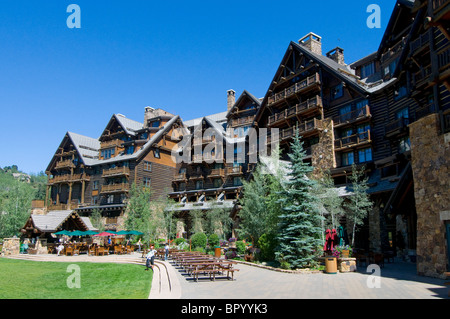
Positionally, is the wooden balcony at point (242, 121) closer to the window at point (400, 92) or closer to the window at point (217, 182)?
the window at point (217, 182)

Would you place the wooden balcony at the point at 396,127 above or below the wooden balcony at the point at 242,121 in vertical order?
below

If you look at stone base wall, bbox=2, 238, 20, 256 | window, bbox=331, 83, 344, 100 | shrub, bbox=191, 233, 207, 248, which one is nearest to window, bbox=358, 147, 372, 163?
window, bbox=331, 83, 344, 100

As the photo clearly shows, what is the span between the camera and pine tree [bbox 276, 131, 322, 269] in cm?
1841

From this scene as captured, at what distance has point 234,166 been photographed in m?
44.6

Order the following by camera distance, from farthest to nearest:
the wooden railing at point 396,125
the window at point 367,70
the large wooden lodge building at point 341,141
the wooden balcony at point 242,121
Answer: the wooden balcony at point 242,121
the window at point 367,70
the wooden railing at point 396,125
the large wooden lodge building at point 341,141

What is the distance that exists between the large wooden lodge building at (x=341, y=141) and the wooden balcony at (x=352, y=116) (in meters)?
0.10

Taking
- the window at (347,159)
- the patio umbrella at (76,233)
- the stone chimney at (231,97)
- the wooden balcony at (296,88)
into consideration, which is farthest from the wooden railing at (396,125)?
the patio umbrella at (76,233)

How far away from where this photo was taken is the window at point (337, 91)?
3316 centimetres

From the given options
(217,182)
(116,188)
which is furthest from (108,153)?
(217,182)

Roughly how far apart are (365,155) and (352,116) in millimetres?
3904

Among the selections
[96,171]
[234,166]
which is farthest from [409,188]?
[96,171]

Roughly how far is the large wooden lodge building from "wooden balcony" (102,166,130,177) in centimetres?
23
